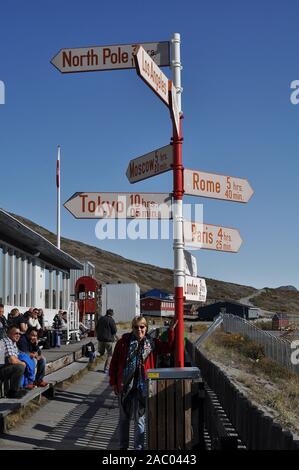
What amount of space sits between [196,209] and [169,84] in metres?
1.49

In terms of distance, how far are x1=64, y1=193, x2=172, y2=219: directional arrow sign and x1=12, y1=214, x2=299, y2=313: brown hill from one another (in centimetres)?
11790

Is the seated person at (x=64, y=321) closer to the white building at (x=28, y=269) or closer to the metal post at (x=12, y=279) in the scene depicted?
the white building at (x=28, y=269)

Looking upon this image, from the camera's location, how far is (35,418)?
390 inches

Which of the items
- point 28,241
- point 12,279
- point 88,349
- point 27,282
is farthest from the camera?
point 27,282

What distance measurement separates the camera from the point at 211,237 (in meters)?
7.71

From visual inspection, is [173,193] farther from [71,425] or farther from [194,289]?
[71,425]

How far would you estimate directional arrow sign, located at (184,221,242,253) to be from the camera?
299 inches

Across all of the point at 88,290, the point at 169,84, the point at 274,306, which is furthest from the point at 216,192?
the point at 274,306

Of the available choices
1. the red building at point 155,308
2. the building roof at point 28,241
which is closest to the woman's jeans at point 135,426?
the building roof at point 28,241

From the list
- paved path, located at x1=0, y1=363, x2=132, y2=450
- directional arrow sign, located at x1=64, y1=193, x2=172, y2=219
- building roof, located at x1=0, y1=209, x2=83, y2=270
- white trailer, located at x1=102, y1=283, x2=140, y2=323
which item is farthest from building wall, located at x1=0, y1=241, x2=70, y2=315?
white trailer, located at x1=102, y1=283, x2=140, y2=323

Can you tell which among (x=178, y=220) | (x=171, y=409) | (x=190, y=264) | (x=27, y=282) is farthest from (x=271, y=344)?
(x=171, y=409)

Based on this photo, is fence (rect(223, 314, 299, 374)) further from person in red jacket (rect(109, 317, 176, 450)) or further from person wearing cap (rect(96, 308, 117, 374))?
person in red jacket (rect(109, 317, 176, 450))

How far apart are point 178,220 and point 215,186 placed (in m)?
0.59

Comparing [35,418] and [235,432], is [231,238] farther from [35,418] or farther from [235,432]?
[35,418]
